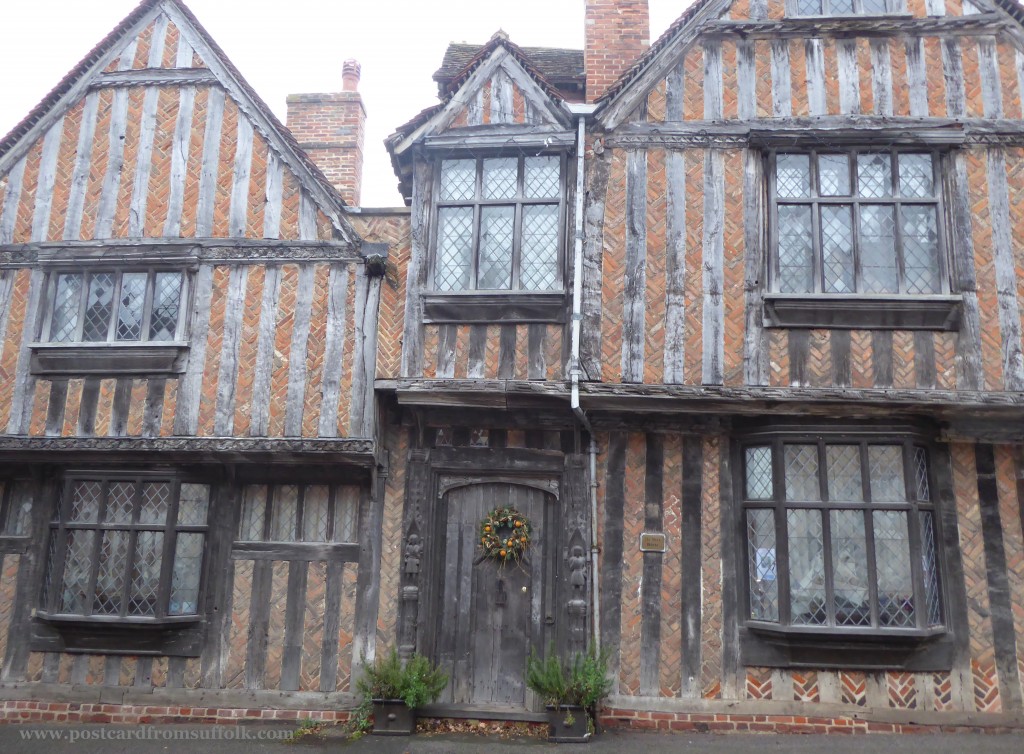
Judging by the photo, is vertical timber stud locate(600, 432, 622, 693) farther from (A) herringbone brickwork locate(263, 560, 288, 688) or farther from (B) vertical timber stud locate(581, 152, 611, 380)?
(A) herringbone brickwork locate(263, 560, 288, 688)

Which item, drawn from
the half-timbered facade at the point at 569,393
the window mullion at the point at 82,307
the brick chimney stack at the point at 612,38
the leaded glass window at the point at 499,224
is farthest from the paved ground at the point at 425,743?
the brick chimney stack at the point at 612,38

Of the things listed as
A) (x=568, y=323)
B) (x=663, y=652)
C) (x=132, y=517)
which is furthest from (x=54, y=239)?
(x=663, y=652)

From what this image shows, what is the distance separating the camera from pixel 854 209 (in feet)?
28.8

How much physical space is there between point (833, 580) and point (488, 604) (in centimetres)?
335

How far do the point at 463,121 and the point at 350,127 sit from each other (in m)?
5.56

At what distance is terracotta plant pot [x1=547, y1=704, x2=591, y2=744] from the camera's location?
25.7 feet

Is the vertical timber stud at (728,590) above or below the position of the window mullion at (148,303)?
below

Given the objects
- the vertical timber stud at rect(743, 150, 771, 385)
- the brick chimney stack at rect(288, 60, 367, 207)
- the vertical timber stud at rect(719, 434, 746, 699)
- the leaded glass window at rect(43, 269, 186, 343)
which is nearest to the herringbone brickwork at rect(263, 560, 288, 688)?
the leaded glass window at rect(43, 269, 186, 343)

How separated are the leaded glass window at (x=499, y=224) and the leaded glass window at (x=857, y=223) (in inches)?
90.4

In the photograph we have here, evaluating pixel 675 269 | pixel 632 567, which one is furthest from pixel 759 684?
pixel 675 269

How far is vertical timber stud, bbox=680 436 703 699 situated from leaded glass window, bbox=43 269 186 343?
18.4 feet

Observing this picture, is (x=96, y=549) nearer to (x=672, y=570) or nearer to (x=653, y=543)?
(x=653, y=543)

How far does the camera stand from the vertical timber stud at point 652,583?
8.31m

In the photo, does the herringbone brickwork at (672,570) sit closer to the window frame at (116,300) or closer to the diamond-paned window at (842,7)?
the diamond-paned window at (842,7)
